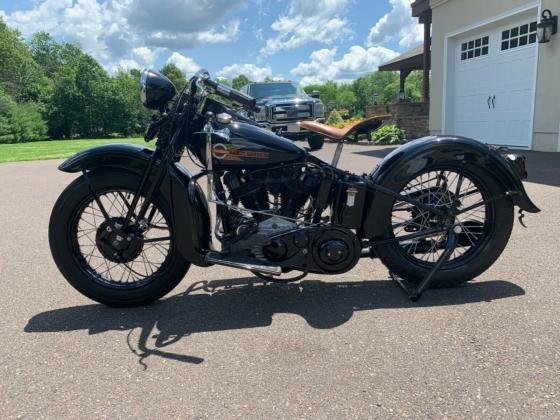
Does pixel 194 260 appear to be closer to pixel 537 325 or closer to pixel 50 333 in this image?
pixel 50 333

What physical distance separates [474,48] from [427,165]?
10684mm

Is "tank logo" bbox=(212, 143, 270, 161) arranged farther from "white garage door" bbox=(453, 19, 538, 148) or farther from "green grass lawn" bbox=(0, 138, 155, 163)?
"white garage door" bbox=(453, 19, 538, 148)

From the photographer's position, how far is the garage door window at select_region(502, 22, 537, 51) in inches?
398

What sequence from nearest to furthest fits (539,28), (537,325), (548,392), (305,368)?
(548,392), (305,368), (537,325), (539,28)

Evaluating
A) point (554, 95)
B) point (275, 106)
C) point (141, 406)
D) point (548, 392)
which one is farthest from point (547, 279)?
point (275, 106)

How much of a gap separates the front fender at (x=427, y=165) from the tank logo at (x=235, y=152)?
802 millimetres

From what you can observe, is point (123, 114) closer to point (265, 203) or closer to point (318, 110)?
point (318, 110)

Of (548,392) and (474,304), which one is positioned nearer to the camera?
(548,392)

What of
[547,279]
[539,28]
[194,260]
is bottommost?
[547,279]

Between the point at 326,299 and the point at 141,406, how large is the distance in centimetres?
145

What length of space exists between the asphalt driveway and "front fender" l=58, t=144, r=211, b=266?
468mm

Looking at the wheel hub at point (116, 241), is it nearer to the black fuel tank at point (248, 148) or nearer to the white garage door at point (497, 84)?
the black fuel tank at point (248, 148)

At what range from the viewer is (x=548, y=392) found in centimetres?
205

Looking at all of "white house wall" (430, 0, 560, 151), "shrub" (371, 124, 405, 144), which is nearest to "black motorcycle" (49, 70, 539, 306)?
"white house wall" (430, 0, 560, 151)
